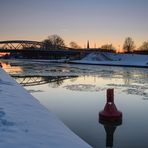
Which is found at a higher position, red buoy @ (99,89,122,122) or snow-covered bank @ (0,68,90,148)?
snow-covered bank @ (0,68,90,148)

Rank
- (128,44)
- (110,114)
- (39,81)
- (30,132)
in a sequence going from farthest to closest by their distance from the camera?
(128,44) → (39,81) → (110,114) → (30,132)

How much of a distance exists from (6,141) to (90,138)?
4.21 meters

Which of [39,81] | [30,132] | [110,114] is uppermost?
[30,132]

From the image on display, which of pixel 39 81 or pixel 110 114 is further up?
pixel 110 114

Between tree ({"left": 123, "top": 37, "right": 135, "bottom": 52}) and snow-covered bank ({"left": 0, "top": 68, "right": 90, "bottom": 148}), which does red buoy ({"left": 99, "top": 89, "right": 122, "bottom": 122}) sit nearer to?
snow-covered bank ({"left": 0, "top": 68, "right": 90, "bottom": 148})

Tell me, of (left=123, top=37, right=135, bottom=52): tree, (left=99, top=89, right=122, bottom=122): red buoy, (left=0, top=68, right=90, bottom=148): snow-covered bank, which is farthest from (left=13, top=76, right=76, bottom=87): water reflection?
(left=123, top=37, right=135, bottom=52): tree

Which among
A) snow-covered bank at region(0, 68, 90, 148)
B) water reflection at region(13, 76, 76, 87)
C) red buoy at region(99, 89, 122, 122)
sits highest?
snow-covered bank at region(0, 68, 90, 148)

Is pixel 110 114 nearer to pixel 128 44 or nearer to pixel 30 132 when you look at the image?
pixel 30 132

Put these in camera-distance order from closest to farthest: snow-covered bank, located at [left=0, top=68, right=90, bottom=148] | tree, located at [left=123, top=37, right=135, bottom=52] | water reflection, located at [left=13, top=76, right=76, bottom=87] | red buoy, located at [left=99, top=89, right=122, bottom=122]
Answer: snow-covered bank, located at [left=0, top=68, right=90, bottom=148] → red buoy, located at [left=99, top=89, right=122, bottom=122] → water reflection, located at [left=13, top=76, right=76, bottom=87] → tree, located at [left=123, top=37, right=135, bottom=52]

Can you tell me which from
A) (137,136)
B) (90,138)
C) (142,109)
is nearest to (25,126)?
(90,138)

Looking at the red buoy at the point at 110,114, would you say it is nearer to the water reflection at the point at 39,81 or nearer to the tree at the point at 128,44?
the water reflection at the point at 39,81

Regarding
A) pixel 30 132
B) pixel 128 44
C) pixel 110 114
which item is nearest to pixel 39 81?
pixel 110 114

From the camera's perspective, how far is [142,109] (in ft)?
43.7

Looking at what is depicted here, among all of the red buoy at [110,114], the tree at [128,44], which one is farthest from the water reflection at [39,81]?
the tree at [128,44]
